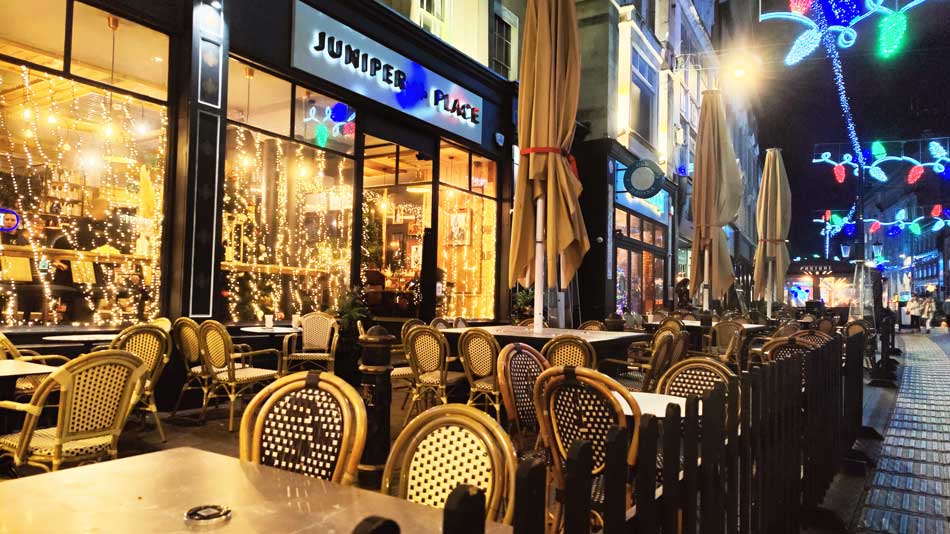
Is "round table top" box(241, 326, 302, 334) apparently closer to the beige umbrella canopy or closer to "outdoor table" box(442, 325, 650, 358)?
"outdoor table" box(442, 325, 650, 358)

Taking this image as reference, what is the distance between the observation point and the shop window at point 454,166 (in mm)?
13055

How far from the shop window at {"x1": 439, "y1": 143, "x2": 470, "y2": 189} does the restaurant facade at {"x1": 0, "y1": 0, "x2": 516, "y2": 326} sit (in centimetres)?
5

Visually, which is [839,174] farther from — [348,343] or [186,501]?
[186,501]

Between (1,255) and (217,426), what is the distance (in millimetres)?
2951

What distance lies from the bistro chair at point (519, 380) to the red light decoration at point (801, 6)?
9.03m

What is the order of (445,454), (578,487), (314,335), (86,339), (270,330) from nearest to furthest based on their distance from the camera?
(578,487), (445,454), (86,339), (270,330), (314,335)

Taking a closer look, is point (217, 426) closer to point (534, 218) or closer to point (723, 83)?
point (534, 218)

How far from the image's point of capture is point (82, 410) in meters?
3.72

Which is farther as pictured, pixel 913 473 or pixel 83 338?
pixel 83 338

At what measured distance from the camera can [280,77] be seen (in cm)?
938

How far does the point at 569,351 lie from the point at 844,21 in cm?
784

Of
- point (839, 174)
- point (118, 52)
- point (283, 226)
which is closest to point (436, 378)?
point (283, 226)

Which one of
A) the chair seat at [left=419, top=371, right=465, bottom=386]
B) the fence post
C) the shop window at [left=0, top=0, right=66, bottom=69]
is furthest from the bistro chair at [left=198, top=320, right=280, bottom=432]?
the fence post

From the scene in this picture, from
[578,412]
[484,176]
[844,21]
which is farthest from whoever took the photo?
[484,176]
